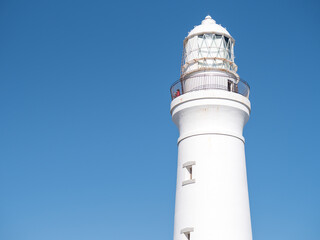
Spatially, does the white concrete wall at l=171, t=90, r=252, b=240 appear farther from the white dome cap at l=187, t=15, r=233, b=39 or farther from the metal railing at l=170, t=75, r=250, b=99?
the white dome cap at l=187, t=15, r=233, b=39

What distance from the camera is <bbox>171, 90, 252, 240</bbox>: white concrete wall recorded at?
17.5m

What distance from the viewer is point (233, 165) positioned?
18531 millimetres

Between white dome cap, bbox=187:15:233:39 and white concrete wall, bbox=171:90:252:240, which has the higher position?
white dome cap, bbox=187:15:233:39

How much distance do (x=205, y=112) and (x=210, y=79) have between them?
5.67ft

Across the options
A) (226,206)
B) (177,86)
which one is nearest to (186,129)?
(177,86)

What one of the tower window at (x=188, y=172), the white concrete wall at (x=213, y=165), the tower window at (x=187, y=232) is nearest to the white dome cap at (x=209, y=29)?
the white concrete wall at (x=213, y=165)

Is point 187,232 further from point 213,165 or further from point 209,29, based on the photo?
point 209,29

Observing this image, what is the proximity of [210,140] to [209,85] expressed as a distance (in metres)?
2.62

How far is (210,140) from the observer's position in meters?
18.8

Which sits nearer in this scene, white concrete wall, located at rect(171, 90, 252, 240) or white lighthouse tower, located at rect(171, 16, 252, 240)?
white concrete wall, located at rect(171, 90, 252, 240)

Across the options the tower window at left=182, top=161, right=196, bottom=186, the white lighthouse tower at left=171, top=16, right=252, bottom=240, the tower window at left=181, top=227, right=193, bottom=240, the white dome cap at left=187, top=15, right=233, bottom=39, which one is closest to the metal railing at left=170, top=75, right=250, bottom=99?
the white lighthouse tower at left=171, top=16, right=252, bottom=240

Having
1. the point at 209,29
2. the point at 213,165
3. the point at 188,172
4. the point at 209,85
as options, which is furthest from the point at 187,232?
the point at 209,29

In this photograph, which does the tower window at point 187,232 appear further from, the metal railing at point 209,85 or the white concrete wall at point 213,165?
the metal railing at point 209,85

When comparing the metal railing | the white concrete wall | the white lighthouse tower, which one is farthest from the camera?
the metal railing
